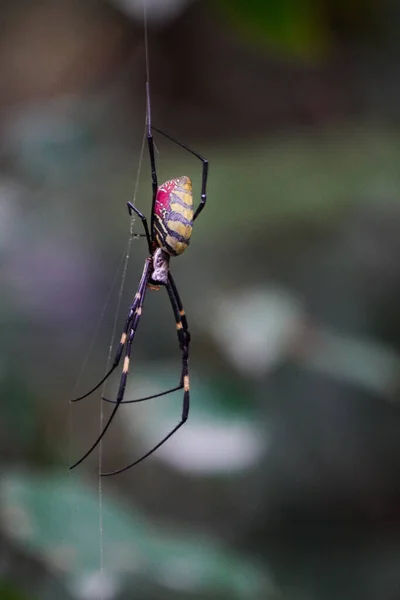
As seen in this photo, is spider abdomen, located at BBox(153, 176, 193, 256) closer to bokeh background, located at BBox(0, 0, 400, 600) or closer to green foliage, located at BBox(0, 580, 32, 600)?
bokeh background, located at BBox(0, 0, 400, 600)

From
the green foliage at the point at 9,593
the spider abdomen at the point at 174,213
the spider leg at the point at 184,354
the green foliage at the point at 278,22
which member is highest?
the green foliage at the point at 278,22

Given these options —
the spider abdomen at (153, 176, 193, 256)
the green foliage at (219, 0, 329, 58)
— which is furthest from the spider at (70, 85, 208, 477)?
the green foliage at (219, 0, 329, 58)

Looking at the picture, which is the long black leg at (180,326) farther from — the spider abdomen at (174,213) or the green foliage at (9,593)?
the green foliage at (9,593)

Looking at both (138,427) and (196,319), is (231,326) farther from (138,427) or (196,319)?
(196,319)

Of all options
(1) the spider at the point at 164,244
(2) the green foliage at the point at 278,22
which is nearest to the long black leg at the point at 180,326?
(1) the spider at the point at 164,244

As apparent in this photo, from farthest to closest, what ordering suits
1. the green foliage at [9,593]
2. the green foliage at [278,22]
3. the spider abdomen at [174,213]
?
1. the green foliage at [278,22]
2. the spider abdomen at [174,213]
3. the green foliage at [9,593]

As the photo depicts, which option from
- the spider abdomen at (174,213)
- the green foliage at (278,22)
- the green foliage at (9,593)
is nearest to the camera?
the green foliage at (9,593)

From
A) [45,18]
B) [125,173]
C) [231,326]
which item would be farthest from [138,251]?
[45,18]
